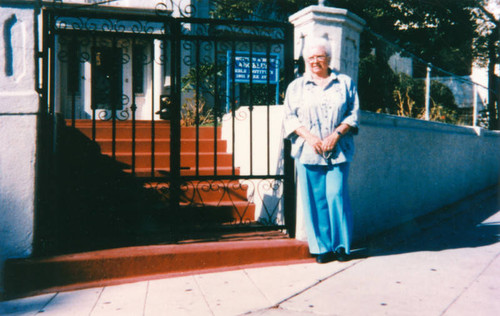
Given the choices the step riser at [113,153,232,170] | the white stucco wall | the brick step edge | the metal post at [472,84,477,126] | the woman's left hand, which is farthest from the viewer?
the metal post at [472,84,477,126]

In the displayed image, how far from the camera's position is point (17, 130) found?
3.31 metres

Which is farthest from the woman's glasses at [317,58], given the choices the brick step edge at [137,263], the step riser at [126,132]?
the step riser at [126,132]

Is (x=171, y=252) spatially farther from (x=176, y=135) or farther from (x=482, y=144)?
(x=482, y=144)

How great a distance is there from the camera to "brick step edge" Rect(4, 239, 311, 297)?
328 centimetres

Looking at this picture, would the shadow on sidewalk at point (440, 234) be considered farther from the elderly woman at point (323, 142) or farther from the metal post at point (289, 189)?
the metal post at point (289, 189)

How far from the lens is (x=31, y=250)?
Answer: 3375mm

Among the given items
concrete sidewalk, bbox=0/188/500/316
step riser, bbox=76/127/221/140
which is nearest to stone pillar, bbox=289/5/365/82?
concrete sidewalk, bbox=0/188/500/316

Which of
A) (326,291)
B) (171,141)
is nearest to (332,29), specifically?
(171,141)

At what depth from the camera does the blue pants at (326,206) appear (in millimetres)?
3729

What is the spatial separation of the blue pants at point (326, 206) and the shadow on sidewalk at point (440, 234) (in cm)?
42

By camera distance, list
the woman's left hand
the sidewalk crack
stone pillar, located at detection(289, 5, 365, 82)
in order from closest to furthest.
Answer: the sidewalk crack, the woman's left hand, stone pillar, located at detection(289, 5, 365, 82)

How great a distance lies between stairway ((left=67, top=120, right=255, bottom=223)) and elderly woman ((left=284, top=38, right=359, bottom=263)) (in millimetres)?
857

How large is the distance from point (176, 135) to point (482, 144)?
7.99 metres

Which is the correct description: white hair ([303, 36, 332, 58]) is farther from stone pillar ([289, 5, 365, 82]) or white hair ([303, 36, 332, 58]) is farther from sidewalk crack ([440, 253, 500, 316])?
sidewalk crack ([440, 253, 500, 316])
